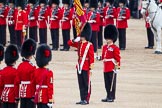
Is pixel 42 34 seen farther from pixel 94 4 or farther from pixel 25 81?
pixel 25 81

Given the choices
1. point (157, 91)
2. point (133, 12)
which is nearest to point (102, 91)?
point (157, 91)

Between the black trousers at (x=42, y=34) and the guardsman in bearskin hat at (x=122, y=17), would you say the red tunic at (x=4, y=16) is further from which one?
the guardsman in bearskin hat at (x=122, y=17)

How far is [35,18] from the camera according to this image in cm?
2567

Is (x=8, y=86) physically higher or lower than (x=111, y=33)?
lower

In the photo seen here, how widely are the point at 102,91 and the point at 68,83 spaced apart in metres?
1.16

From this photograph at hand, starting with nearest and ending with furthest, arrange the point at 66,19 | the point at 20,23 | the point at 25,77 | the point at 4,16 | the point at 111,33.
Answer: the point at 25,77 → the point at 111,33 → the point at 20,23 → the point at 66,19 → the point at 4,16

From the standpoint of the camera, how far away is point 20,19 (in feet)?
80.6

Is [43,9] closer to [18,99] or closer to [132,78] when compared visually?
[132,78]

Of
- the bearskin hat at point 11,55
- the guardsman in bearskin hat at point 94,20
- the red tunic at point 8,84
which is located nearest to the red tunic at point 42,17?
the guardsman in bearskin hat at point 94,20

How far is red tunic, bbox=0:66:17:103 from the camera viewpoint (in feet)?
44.2

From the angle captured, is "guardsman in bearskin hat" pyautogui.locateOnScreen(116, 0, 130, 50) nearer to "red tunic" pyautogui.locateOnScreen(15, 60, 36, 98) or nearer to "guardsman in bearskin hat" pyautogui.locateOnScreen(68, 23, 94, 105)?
"guardsman in bearskin hat" pyautogui.locateOnScreen(68, 23, 94, 105)

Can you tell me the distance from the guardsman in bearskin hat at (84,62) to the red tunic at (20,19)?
829 centimetres

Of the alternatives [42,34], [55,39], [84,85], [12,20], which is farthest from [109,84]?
[42,34]

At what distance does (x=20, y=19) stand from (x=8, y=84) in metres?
11.1
